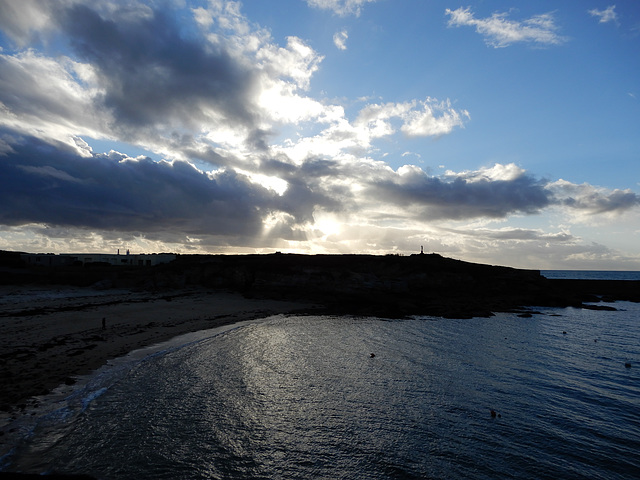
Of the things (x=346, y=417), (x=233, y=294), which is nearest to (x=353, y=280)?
(x=233, y=294)

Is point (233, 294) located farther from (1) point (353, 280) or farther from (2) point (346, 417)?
(2) point (346, 417)

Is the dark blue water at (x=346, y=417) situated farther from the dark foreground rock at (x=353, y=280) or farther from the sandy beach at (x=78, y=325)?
the dark foreground rock at (x=353, y=280)

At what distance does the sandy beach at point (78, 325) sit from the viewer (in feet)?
53.5

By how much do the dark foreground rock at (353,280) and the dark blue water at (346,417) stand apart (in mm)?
32607

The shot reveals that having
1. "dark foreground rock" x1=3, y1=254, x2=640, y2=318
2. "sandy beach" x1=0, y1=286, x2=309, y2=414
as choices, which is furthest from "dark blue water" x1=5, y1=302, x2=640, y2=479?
"dark foreground rock" x1=3, y1=254, x2=640, y2=318

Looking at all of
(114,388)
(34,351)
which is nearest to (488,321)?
(114,388)

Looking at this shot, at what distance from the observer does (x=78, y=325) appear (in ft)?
93.0

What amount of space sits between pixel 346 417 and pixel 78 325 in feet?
85.5

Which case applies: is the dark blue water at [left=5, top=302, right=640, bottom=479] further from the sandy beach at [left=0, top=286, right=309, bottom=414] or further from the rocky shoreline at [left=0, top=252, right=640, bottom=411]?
the rocky shoreline at [left=0, top=252, right=640, bottom=411]

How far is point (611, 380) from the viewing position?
63.1 ft

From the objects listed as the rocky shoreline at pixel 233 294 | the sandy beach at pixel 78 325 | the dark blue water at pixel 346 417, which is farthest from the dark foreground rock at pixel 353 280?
the dark blue water at pixel 346 417

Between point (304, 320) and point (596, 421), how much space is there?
28.0m

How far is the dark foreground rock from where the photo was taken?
5781cm

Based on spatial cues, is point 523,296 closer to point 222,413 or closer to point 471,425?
point 471,425
